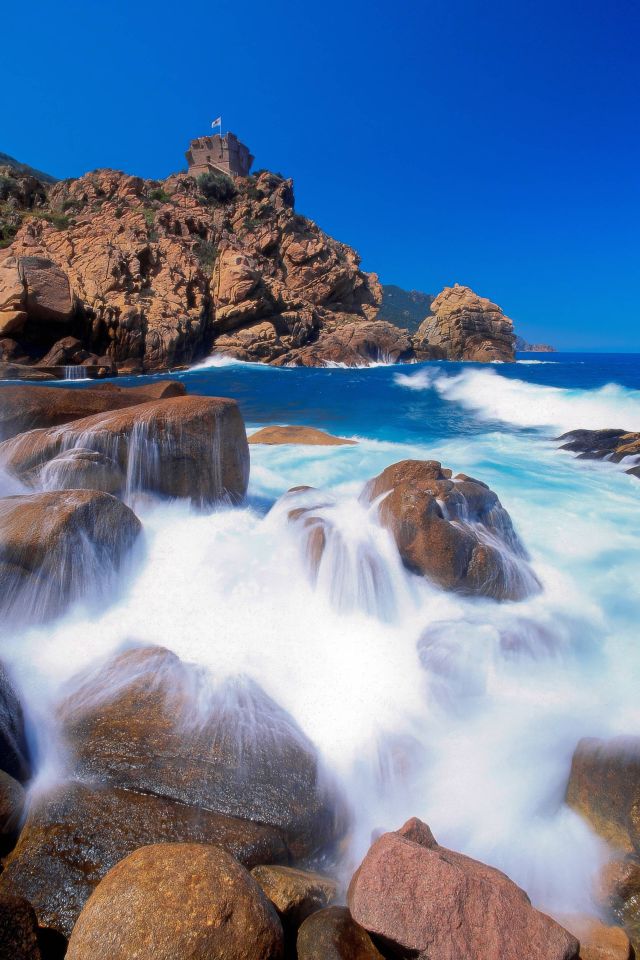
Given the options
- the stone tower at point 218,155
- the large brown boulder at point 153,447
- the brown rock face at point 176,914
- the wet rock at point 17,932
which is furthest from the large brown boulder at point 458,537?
the stone tower at point 218,155

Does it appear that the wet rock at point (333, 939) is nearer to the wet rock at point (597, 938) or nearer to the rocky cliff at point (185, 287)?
the wet rock at point (597, 938)

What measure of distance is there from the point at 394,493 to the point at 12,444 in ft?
16.7

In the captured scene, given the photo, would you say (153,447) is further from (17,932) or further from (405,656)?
(17,932)

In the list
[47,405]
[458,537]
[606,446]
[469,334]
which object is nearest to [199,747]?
[458,537]

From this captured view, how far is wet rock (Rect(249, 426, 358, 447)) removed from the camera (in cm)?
1238

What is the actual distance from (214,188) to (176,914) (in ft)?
230

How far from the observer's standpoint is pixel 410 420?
60.5 ft

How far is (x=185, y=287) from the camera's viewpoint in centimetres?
3694

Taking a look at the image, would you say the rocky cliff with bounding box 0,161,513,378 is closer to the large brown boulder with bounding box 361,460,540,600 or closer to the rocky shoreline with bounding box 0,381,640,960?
the rocky shoreline with bounding box 0,381,640,960

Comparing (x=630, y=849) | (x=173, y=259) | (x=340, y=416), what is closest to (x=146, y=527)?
(x=630, y=849)

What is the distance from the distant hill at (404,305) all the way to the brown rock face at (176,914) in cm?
12813

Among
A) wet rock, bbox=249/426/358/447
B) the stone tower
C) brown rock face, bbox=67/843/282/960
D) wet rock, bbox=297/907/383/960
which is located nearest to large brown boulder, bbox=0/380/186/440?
wet rock, bbox=249/426/358/447

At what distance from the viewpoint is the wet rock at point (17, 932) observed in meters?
1.58

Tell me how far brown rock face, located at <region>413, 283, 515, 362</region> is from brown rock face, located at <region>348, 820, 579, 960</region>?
56814 millimetres
